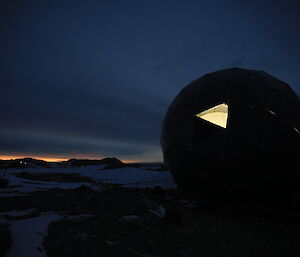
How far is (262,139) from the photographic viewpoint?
5320mm

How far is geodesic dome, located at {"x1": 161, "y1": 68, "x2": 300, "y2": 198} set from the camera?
5254 millimetres

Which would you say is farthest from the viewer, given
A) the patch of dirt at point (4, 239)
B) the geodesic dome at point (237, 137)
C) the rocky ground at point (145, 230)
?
the geodesic dome at point (237, 137)

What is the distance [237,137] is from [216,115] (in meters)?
1.14

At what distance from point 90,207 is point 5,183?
7139 mm

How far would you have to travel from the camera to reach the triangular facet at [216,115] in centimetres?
618

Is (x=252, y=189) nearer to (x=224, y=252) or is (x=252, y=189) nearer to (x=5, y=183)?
(x=224, y=252)

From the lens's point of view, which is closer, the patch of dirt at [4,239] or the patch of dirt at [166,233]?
the patch of dirt at [4,239]

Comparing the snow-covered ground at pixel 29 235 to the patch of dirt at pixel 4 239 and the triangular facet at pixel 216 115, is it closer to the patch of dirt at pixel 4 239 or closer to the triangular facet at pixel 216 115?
the patch of dirt at pixel 4 239

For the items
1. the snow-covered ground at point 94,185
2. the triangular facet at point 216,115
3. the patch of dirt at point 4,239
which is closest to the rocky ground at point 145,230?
the patch of dirt at point 4,239

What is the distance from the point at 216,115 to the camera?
6.33 m

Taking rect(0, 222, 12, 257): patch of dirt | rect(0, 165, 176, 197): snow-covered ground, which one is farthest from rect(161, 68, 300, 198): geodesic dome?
rect(0, 165, 176, 197): snow-covered ground

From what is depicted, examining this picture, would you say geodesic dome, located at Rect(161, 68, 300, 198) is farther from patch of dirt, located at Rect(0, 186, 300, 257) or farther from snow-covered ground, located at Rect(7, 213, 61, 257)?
snow-covered ground, located at Rect(7, 213, 61, 257)

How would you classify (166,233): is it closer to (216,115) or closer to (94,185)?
(216,115)

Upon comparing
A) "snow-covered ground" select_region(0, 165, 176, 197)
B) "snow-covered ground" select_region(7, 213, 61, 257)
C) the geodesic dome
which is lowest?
"snow-covered ground" select_region(0, 165, 176, 197)
